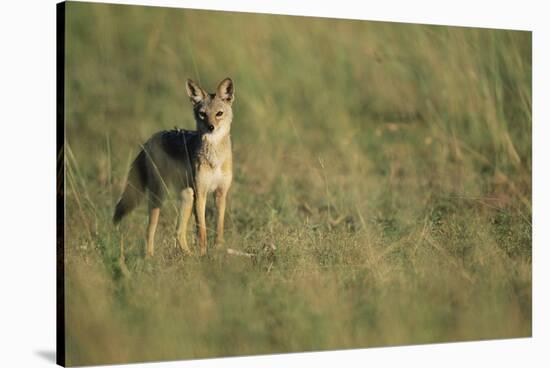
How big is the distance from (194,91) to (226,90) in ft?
0.82

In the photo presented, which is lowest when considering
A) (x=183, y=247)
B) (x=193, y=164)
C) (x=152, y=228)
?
(x=183, y=247)

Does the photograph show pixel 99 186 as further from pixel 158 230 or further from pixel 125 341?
pixel 125 341

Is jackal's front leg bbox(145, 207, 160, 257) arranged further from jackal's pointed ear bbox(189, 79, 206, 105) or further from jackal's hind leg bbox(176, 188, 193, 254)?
jackal's pointed ear bbox(189, 79, 206, 105)

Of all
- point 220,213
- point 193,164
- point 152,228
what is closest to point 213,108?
point 193,164

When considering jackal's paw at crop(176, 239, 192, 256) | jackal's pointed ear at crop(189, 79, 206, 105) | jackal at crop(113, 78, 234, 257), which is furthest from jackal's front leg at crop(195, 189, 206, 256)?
jackal's pointed ear at crop(189, 79, 206, 105)

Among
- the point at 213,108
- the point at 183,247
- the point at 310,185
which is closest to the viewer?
the point at 183,247

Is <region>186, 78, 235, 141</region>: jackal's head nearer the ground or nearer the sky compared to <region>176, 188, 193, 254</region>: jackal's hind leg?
nearer the sky

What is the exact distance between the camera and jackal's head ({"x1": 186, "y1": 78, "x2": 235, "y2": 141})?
8.58 metres

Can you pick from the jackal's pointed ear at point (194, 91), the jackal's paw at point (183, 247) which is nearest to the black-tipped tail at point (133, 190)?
the jackal's paw at point (183, 247)

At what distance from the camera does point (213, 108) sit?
864 centimetres

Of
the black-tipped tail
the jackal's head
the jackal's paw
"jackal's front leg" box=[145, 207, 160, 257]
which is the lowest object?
the jackal's paw

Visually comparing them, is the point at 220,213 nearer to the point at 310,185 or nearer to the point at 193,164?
the point at 193,164

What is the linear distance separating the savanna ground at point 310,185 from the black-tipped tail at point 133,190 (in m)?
0.07

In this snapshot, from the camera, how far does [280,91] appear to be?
8977mm
